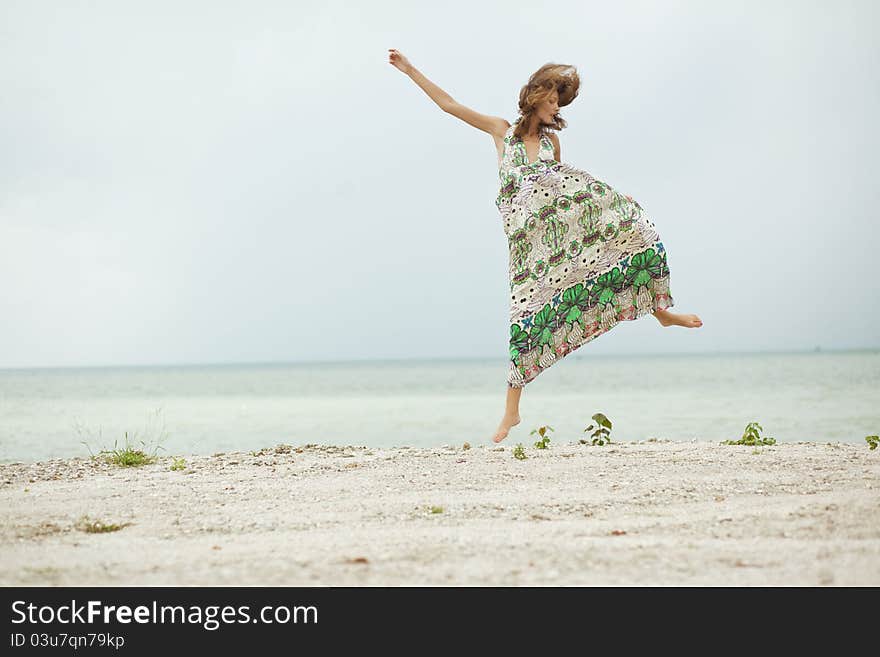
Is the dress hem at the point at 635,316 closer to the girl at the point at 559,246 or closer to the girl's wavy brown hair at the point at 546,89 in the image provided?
the girl at the point at 559,246

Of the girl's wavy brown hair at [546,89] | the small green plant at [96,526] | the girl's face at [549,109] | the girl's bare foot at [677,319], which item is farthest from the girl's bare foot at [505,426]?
the small green plant at [96,526]

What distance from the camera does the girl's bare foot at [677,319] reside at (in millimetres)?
5684

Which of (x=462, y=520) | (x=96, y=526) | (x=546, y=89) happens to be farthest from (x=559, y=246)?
(x=96, y=526)

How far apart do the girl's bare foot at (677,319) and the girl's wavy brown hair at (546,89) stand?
64.3 inches

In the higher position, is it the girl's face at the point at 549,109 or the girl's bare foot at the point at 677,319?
the girl's face at the point at 549,109

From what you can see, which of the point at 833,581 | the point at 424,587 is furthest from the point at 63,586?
the point at 833,581

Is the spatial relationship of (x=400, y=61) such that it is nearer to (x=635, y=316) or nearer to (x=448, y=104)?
(x=448, y=104)

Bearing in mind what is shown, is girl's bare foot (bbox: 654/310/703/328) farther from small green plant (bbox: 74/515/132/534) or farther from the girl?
small green plant (bbox: 74/515/132/534)

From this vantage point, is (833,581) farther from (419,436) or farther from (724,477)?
(419,436)

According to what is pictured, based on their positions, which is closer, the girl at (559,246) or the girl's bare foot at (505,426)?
the girl's bare foot at (505,426)

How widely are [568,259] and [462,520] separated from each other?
2662 millimetres

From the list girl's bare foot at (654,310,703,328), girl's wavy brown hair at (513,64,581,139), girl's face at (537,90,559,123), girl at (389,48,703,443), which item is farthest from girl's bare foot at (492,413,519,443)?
girl's face at (537,90,559,123)

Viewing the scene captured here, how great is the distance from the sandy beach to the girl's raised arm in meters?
2.58

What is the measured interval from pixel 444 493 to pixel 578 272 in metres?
2.13
